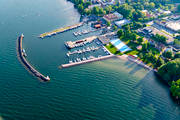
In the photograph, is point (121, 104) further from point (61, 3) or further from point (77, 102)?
point (61, 3)

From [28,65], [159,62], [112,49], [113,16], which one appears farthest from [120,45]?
[28,65]

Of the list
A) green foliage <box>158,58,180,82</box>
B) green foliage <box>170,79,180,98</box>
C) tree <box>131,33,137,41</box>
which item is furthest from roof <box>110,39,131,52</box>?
green foliage <box>170,79,180,98</box>

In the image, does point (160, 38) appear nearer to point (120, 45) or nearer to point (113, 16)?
point (120, 45)

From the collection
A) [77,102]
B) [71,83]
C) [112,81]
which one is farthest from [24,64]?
[112,81]

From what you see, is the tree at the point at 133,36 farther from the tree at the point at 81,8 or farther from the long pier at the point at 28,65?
the long pier at the point at 28,65

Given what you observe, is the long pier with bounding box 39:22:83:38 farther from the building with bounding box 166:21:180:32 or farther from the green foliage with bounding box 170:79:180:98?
the green foliage with bounding box 170:79:180:98

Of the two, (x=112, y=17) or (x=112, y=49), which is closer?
(x=112, y=49)

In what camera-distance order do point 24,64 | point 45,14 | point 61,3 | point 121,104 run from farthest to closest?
point 61,3
point 45,14
point 24,64
point 121,104

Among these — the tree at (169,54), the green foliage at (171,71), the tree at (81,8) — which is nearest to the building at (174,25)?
the tree at (169,54)
